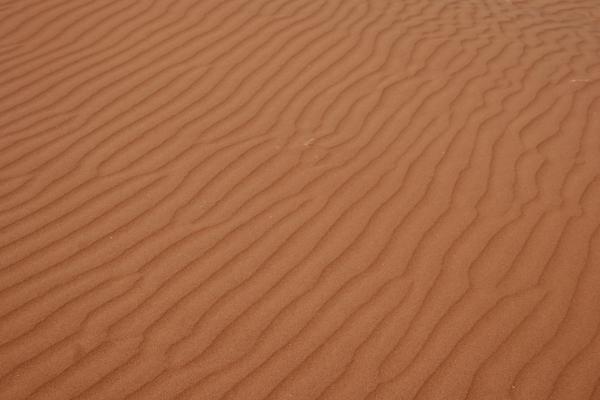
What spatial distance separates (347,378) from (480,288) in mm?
901

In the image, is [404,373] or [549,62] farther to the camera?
[549,62]

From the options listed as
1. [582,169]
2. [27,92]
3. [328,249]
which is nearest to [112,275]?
[328,249]

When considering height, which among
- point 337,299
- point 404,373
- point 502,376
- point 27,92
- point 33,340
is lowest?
point 502,376

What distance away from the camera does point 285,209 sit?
311 cm

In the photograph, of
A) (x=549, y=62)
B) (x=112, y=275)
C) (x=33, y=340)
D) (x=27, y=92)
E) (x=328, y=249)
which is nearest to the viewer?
(x=33, y=340)

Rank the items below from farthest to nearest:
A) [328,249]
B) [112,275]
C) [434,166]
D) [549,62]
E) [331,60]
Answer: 1. [549,62]
2. [331,60]
3. [434,166]
4. [328,249]
5. [112,275]

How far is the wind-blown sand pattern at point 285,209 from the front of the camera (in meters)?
2.41

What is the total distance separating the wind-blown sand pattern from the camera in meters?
2.41

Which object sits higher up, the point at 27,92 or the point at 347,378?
the point at 27,92

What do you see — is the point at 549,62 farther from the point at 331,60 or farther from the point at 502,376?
the point at 502,376

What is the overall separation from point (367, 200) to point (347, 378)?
117 centimetres

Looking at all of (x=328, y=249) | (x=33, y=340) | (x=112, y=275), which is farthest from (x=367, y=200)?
(x=33, y=340)

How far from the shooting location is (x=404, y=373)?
7.93 feet

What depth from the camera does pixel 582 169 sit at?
143 inches
